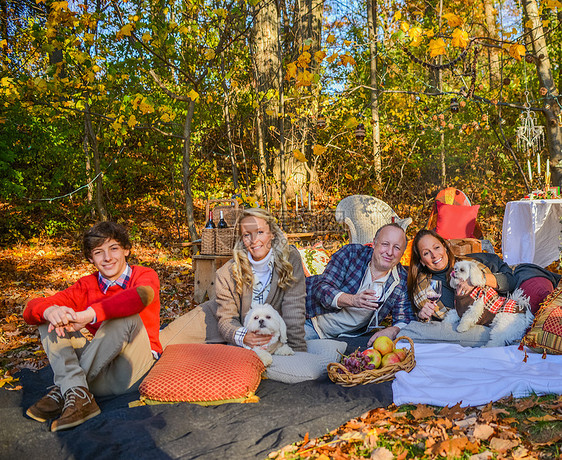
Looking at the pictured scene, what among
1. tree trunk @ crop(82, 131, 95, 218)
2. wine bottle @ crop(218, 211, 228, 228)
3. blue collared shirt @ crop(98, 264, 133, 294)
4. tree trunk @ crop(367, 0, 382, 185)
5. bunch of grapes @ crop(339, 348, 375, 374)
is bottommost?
bunch of grapes @ crop(339, 348, 375, 374)

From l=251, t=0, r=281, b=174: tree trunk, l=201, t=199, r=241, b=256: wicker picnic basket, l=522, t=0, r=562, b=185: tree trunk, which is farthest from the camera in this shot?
l=251, t=0, r=281, b=174: tree trunk

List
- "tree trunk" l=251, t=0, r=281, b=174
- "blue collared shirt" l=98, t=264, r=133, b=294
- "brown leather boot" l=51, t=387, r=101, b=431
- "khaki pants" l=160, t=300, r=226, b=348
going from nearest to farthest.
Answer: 1. "brown leather boot" l=51, t=387, r=101, b=431
2. "blue collared shirt" l=98, t=264, r=133, b=294
3. "khaki pants" l=160, t=300, r=226, b=348
4. "tree trunk" l=251, t=0, r=281, b=174

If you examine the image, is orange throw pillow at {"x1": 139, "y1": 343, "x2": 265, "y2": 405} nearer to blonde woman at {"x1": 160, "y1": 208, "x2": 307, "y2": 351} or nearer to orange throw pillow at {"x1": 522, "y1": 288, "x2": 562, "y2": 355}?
blonde woman at {"x1": 160, "y1": 208, "x2": 307, "y2": 351}

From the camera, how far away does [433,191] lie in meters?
11.6

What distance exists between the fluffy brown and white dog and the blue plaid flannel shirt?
445 millimetres

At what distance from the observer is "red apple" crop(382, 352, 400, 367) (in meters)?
3.25

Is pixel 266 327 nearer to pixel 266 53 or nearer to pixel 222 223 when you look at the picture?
pixel 222 223

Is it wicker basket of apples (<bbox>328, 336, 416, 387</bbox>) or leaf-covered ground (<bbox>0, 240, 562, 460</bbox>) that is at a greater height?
wicker basket of apples (<bbox>328, 336, 416, 387</bbox>)

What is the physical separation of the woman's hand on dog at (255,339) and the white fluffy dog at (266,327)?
0.07ft

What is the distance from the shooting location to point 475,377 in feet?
10.4

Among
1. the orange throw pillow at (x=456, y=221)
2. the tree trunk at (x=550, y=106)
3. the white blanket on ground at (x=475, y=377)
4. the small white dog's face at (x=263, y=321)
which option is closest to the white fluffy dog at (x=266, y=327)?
the small white dog's face at (x=263, y=321)

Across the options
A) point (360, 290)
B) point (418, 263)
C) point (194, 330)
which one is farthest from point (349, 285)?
point (194, 330)

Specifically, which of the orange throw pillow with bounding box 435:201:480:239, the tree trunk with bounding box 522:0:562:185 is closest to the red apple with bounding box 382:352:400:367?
the orange throw pillow with bounding box 435:201:480:239

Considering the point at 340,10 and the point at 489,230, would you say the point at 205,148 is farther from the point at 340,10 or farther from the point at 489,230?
the point at 489,230
